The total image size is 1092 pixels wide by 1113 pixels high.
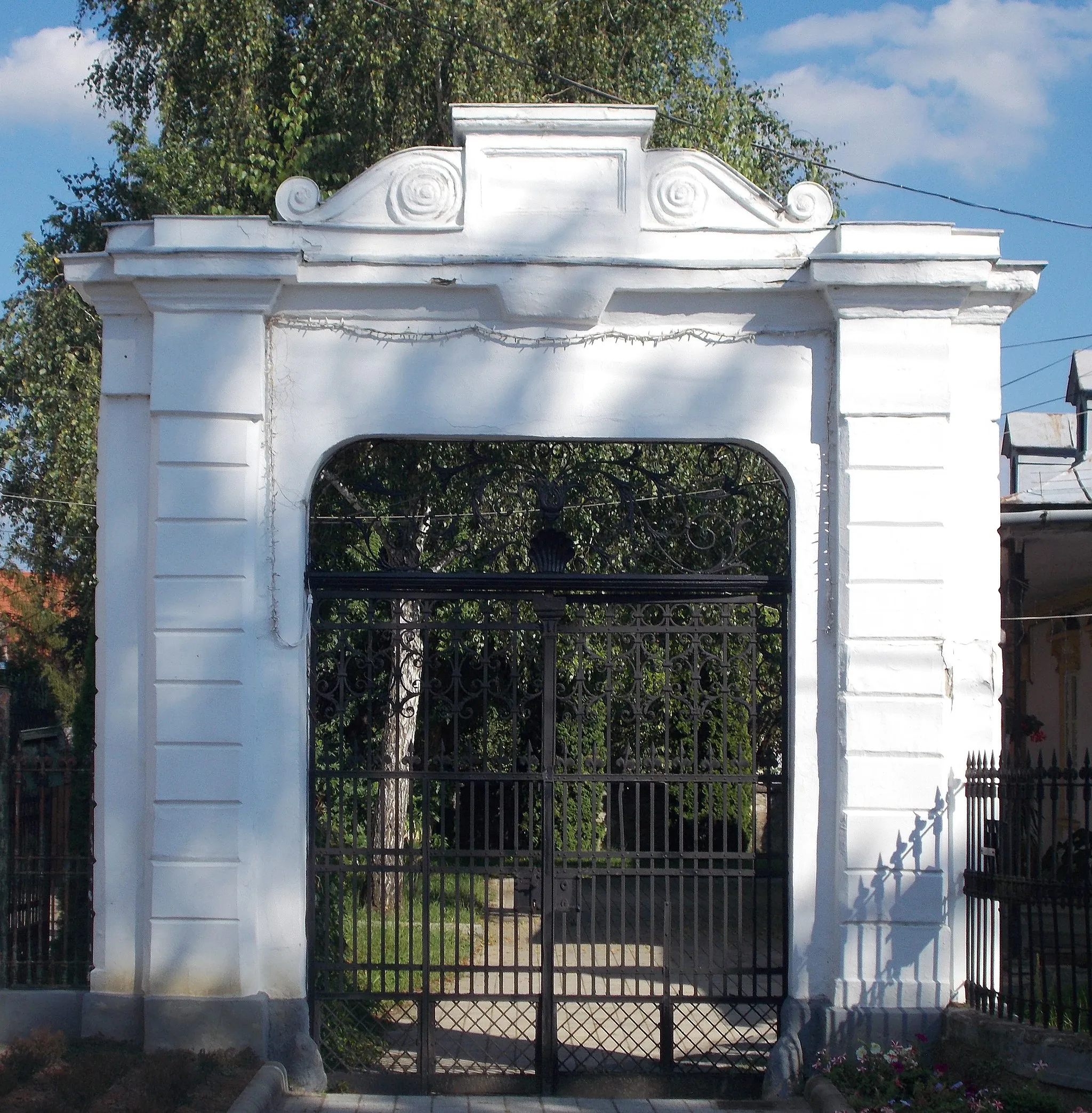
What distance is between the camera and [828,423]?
620 cm

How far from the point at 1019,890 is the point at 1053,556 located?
18.1 feet

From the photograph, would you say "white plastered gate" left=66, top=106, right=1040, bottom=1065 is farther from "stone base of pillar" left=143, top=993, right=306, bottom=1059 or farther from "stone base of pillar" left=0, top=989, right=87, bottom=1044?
"stone base of pillar" left=0, top=989, right=87, bottom=1044

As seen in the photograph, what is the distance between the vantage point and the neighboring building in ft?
28.1

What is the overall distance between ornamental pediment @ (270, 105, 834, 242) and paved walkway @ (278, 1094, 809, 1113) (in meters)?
4.15

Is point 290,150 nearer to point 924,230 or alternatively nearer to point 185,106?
point 185,106

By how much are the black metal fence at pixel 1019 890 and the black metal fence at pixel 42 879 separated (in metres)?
4.34

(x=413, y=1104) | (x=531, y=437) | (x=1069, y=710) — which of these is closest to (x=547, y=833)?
(x=413, y=1104)

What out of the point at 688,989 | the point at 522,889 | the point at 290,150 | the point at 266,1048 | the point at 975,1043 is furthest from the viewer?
the point at 290,150

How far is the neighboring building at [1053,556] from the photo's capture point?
858 cm

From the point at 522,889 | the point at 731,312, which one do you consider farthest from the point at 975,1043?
the point at 731,312

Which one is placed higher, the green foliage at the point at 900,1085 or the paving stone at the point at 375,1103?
the green foliage at the point at 900,1085

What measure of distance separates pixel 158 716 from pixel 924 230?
436cm

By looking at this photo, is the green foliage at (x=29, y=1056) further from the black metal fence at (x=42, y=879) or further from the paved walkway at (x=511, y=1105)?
the paved walkway at (x=511, y=1105)

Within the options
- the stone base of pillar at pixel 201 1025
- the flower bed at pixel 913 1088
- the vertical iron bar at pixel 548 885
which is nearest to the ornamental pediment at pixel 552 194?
the vertical iron bar at pixel 548 885
